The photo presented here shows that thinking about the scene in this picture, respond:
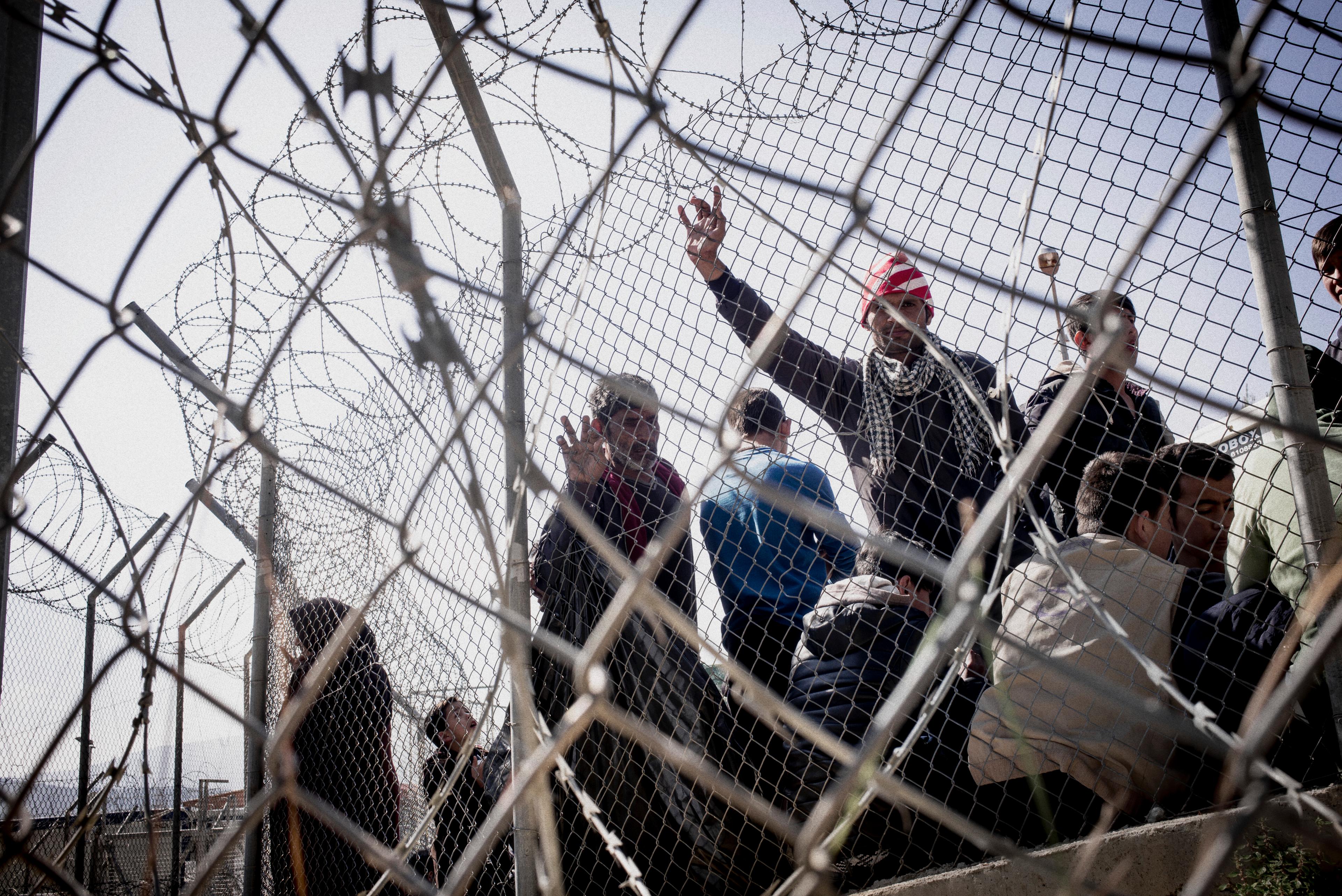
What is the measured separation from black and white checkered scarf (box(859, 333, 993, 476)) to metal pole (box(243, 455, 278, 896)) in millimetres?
2131

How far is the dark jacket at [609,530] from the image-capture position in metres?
2.53

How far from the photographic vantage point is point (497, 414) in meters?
0.80

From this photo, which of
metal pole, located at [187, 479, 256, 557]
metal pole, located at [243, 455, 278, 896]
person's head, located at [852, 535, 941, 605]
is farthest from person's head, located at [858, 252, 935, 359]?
metal pole, located at [187, 479, 256, 557]

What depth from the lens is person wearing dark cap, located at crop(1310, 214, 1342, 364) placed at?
218 centimetres

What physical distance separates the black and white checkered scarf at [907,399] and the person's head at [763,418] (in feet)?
0.99

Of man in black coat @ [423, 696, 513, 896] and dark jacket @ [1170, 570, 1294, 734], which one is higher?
dark jacket @ [1170, 570, 1294, 734]

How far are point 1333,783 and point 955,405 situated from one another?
1182 mm

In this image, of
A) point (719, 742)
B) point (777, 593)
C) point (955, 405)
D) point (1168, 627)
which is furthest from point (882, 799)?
point (955, 405)

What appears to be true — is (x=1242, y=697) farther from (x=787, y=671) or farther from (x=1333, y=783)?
(x=787, y=671)

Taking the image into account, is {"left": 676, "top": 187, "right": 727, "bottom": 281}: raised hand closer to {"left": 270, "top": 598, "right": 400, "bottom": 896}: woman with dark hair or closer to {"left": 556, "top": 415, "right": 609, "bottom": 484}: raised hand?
{"left": 556, "top": 415, "right": 609, "bottom": 484}: raised hand

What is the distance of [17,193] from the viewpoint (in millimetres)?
1356

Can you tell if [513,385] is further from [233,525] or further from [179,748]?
[179,748]

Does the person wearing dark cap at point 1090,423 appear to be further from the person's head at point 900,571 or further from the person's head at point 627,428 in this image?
the person's head at point 627,428

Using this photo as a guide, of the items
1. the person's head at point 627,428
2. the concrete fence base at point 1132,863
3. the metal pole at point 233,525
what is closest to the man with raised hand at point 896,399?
the person's head at point 627,428
